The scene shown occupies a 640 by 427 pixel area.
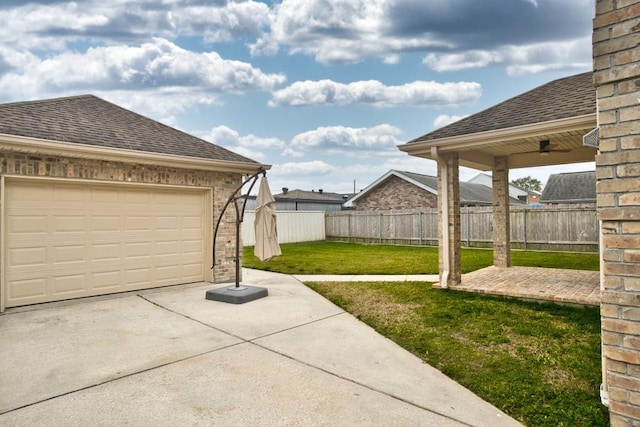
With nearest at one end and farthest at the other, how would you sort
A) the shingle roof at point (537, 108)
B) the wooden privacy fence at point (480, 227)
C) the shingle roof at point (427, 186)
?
1. the shingle roof at point (537, 108)
2. the wooden privacy fence at point (480, 227)
3. the shingle roof at point (427, 186)

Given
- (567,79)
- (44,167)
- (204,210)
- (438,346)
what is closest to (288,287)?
(204,210)

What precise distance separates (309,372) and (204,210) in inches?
227

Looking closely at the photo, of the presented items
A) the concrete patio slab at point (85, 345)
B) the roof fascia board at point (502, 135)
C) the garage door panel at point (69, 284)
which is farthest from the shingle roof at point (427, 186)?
the concrete patio slab at point (85, 345)

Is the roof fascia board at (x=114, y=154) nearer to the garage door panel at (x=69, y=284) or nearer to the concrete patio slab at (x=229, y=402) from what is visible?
the garage door panel at (x=69, y=284)

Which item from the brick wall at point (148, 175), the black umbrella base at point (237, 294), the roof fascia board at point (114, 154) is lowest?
the black umbrella base at point (237, 294)

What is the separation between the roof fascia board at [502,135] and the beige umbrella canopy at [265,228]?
9.61 feet

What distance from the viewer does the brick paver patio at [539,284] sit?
629 centimetres

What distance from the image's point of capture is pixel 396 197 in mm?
21516

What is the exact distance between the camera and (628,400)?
8.27 feet

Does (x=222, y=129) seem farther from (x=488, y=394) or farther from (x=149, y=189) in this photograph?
(x=488, y=394)

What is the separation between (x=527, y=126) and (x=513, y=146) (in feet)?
5.76

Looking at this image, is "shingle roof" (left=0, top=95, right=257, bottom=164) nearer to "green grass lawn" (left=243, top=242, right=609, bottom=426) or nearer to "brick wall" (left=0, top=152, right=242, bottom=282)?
"brick wall" (left=0, top=152, right=242, bottom=282)

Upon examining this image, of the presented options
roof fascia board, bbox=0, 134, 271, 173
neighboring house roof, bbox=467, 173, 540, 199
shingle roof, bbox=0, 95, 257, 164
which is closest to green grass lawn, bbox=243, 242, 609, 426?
roof fascia board, bbox=0, 134, 271, 173

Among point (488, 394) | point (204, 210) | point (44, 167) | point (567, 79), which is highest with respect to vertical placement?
point (567, 79)
